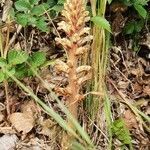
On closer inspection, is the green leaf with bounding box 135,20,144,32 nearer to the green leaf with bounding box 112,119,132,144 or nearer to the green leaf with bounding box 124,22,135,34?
the green leaf with bounding box 124,22,135,34

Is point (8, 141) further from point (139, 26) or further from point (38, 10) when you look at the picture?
point (139, 26)

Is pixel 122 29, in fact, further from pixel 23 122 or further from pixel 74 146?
pixel 74 146

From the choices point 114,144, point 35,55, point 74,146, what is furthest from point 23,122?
point 74,146

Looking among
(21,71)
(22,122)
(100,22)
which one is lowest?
(22,122)

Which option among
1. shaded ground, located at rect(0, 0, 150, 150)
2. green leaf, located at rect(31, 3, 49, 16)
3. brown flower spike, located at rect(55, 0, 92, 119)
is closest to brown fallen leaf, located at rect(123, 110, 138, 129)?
shaded ground, located at rect(0, 0, 150, 150)

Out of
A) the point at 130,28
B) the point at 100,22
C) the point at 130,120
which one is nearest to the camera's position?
the point at 100,22

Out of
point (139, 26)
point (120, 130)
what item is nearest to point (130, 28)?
point (139, 26)
